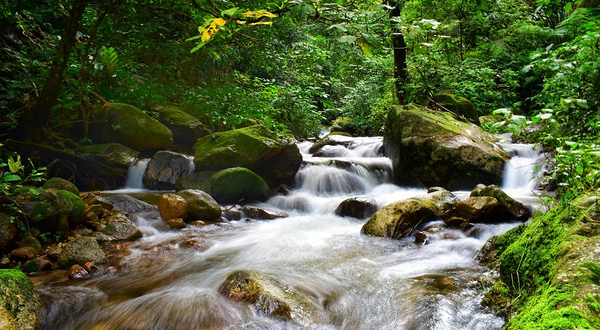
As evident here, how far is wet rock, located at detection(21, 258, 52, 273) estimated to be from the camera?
13.8 feet

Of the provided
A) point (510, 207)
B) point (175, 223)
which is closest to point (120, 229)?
point (175, 223)

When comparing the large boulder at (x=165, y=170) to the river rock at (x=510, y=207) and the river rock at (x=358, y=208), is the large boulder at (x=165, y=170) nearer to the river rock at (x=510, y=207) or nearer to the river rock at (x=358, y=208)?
the river rock at (x=358, y=208)

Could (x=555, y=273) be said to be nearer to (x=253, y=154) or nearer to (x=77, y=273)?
(x=77, y=273)

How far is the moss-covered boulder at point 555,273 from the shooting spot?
1.82 metres

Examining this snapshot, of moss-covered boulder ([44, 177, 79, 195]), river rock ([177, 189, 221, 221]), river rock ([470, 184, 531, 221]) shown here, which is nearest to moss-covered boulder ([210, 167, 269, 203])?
river rock ([177, 189, 221, 221])

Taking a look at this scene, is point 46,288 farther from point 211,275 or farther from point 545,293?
point 545,293

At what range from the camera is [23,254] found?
4414 millimetres

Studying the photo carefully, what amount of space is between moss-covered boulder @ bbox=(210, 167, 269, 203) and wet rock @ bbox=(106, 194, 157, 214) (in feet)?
4.50

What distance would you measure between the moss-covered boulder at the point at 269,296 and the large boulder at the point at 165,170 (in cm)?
525

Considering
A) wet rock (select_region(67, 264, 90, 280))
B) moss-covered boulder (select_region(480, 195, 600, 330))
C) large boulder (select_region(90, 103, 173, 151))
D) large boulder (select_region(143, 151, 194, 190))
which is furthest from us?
large boulder (select_region(90, 103, 173, 151))

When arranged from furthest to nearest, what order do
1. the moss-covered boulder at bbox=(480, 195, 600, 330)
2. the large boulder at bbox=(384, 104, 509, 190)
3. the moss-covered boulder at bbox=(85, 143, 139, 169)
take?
the moss-covered boulder at bbox=(85, 143, 139, 169)
the large boulder at bbox=(384, 104, 509, 190)
the moss-covered boulder at bbox=(480, 195, 600, 330)

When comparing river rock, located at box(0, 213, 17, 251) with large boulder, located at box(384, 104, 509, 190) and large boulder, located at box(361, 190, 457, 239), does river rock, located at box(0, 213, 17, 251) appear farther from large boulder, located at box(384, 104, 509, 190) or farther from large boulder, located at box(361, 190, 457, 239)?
large boulder, located at box(384, 104, 509, 190)

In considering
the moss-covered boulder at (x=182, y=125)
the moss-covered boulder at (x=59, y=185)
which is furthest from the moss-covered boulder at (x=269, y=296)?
the moss-covered boulder at (x=182, y=125)

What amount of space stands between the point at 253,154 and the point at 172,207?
8.42ft
